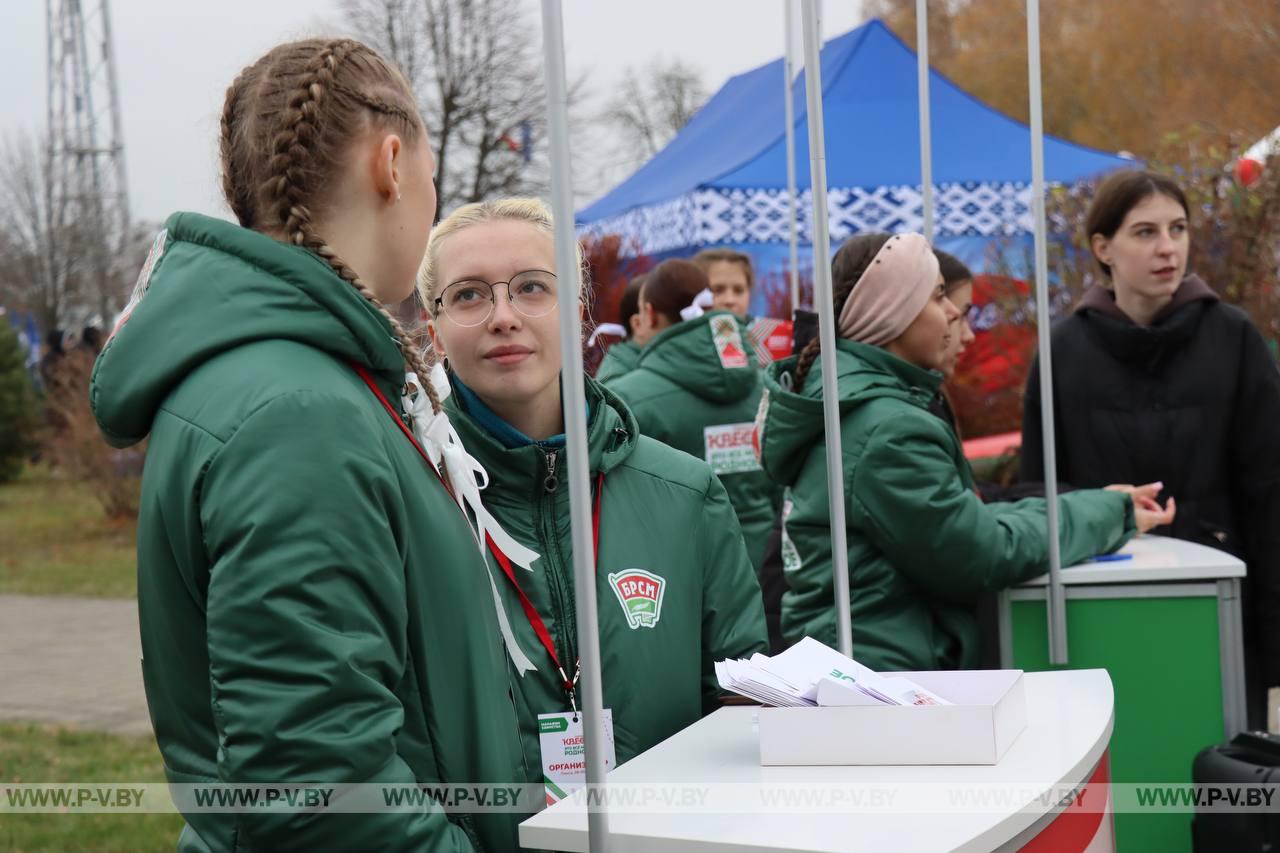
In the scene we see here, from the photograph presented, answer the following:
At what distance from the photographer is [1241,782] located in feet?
9.71

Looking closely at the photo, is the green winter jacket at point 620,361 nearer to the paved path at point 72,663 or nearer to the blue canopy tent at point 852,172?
the paved path at point 72,663

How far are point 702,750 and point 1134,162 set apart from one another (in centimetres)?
892

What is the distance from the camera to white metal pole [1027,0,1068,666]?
3.18m

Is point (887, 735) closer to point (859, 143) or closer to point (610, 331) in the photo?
point (610, 331)

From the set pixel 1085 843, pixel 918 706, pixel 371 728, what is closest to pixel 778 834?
pixel 918 706

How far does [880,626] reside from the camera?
2.98 meters

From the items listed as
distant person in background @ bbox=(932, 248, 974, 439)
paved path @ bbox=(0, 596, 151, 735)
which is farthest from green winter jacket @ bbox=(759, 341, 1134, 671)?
paved path @ bbox=(0, 596, 151, 735)

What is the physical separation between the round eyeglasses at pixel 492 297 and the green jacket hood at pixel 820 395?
3.01 feet

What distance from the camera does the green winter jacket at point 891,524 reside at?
2885 mm

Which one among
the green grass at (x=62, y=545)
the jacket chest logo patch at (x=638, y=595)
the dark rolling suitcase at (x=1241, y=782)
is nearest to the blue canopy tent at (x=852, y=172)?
the green grass at (x=62, y=545)

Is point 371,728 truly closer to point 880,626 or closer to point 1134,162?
point 880,626

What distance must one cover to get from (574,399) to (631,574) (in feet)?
1.81

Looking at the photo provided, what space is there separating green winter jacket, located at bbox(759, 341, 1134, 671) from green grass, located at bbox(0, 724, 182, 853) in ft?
→ 9.05

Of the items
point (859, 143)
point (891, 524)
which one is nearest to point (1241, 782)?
point (891, 524)
